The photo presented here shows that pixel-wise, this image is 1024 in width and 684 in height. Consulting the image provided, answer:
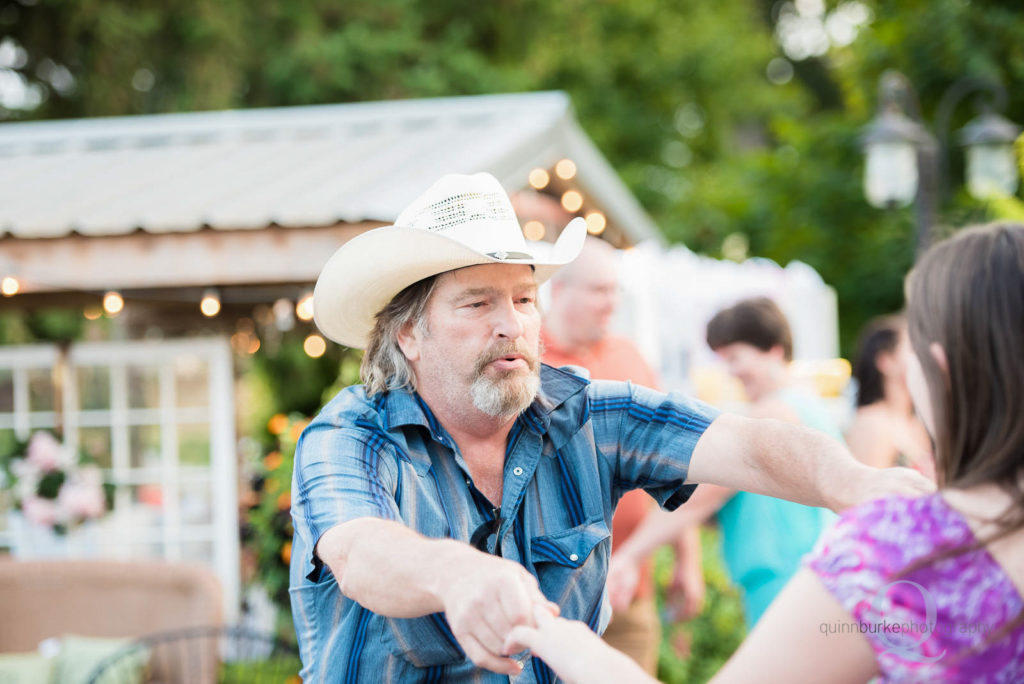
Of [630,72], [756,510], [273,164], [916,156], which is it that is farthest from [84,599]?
[630,72]

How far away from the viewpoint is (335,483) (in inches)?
68.7

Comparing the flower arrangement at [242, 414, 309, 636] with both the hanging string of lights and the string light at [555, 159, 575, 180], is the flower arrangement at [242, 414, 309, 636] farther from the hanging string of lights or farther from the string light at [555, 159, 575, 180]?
the string light at [555, 159, 575, 180]

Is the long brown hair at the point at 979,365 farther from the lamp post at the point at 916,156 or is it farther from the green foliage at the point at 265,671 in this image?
the lamp post at the point at 916,156

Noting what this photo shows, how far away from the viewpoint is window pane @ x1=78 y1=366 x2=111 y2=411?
229 inches

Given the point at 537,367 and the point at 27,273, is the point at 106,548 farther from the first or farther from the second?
the point at 537,367

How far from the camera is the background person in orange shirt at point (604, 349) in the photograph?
12.7 feet

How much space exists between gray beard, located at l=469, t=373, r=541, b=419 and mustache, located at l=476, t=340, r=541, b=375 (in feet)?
0.08

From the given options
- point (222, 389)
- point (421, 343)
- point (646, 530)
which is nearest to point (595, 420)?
point (421, 343)

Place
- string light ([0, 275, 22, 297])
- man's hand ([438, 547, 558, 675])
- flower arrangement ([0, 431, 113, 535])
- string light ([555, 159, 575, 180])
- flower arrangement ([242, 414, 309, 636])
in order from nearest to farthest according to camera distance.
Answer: man's hand ([438, 547, 558, 675]), string light ([0, 275, 22, 297]), flower arrangement ([242, 414, 309, 636]), flower arrangement ([0, 431, 113, 535]), string light ([555, 159, 575, 180])

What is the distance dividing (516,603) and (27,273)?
12.2ft

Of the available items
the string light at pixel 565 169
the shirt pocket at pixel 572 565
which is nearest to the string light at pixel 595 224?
the string light at pixel 565 169

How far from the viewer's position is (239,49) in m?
12.4

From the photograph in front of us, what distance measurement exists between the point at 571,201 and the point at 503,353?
13.8 ft

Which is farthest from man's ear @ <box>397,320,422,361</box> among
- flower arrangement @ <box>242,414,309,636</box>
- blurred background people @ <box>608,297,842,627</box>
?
flower arrangement @ <box>242,414,309,636</box>
